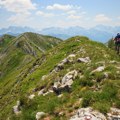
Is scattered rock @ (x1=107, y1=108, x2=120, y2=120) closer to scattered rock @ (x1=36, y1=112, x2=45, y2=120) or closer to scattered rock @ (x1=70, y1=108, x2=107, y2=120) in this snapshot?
scattered rock @ (x1=70, y1=108, x2=107, y2=120)

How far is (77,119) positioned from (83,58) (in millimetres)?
21549

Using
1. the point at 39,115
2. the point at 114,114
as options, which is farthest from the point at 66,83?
the point at 114,114

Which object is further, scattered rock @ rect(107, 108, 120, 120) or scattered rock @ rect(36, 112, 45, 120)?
scattered rock @ rect(36, 112, 45, 120)

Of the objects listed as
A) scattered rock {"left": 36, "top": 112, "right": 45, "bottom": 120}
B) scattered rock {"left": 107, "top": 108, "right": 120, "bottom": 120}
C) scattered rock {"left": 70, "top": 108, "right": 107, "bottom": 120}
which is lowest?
scattered rock {"left": 36, "top": 112, "right": 45, "bottom": 120}

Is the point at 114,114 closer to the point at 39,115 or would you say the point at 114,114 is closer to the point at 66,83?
the point at 39,115

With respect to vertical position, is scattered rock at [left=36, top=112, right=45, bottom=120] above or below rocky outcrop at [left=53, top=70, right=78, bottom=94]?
below

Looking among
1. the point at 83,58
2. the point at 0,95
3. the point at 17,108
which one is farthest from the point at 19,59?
the point at 17,108

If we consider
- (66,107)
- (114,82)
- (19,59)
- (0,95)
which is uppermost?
(114,82)

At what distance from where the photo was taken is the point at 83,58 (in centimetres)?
3725

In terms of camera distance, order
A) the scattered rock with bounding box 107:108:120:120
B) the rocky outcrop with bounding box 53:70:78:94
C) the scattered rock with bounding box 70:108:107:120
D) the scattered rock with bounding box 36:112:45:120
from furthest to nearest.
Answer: the rocky outcrop with bounding box 53:70:78:94 → the scattered rock with bounding box 36:112:45:120 → the scattered rock with bounding box 107:108:120:120 → the scattered rock with bounding box 70:108:107:120

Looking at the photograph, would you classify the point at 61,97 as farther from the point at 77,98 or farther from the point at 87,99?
the point at 87,99

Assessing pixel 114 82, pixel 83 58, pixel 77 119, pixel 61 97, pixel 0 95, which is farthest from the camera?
pixel 0 95

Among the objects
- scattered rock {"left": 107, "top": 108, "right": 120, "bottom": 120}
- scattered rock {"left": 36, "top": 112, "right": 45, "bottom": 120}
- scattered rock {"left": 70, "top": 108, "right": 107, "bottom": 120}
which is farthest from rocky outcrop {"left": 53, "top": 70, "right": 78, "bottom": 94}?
scattered rock {"left": 107, "top": 108, "right": 120, "bottom": 120}

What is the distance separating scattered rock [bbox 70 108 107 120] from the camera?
16000 millimetres
